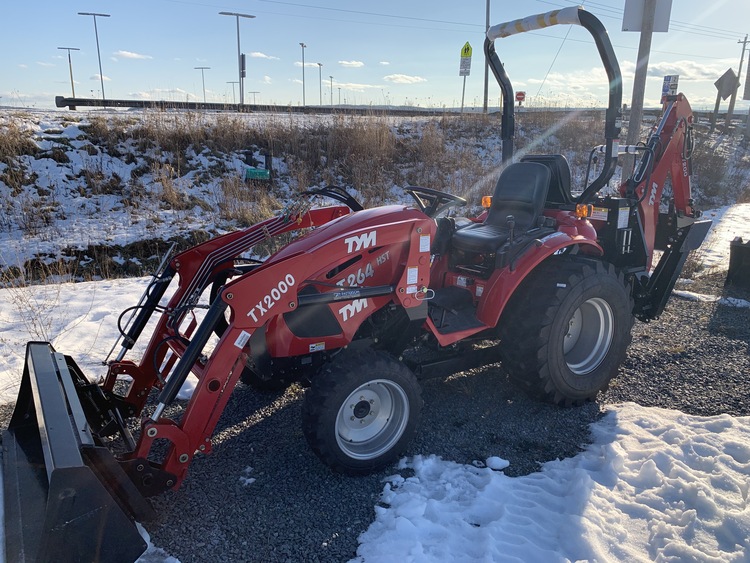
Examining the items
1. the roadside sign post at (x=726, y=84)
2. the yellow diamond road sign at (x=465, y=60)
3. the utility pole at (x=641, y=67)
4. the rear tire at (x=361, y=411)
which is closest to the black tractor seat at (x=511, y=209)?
the rear tire at (x=361, y=411)

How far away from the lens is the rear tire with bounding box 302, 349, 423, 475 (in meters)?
2.85

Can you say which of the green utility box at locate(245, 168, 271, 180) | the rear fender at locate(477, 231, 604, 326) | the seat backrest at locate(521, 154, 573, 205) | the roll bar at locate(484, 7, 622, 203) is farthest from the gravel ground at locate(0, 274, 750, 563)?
the green utility box at locate(245, 168, 271, 180)

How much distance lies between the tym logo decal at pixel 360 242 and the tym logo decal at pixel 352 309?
0.30 metres

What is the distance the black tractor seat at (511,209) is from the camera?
12.6 feet

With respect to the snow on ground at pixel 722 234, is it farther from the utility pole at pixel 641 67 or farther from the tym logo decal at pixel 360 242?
the tym logo decal at pixel 360 242

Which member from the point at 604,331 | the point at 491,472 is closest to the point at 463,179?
the point at 604,331

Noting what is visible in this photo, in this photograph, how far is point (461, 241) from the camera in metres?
3.92

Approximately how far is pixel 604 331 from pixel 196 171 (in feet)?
31.2

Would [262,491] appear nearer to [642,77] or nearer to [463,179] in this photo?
[642,77]

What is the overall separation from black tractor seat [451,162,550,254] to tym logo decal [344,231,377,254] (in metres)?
1.04

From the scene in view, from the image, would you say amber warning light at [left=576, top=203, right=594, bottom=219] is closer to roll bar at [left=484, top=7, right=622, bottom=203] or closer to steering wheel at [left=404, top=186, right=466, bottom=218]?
roll bar at [left=484, top=7, right=622, bottom=203]

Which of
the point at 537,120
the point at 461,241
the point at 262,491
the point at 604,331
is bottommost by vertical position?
the point at 262,491

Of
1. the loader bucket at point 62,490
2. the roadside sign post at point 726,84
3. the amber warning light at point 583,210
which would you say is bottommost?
the loader bucket at point 62,490

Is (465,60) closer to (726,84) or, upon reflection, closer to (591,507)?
(726,84)
